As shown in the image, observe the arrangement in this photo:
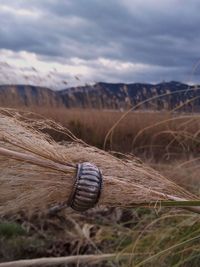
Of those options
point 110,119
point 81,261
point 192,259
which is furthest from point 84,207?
point 110,119

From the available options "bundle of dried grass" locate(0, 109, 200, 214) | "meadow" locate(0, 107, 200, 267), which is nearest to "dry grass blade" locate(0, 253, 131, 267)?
"meadow" locate(0, 107, 200, 267)

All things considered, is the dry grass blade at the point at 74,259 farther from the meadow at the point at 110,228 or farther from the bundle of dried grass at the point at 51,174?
the bundle of dried grass at the point at 51,174

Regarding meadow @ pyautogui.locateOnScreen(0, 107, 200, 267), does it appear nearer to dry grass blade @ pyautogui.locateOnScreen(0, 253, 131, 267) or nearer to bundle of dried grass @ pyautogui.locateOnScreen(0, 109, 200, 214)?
dry grass blade @ pyautogui.locateOnScreen(0, 253, 131, 267)

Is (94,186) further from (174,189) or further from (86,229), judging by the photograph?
(86,229)

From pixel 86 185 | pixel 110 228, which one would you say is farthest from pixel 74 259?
pixel 86 185

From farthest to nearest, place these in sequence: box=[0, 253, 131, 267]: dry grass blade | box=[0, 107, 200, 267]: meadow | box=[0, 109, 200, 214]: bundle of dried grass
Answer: box=[0, 107, 200, 267]: meadow → box=[0, 253, 131, 267]: dry grass blade → box=[0, 109, 200, 214]: bundle of dried grass

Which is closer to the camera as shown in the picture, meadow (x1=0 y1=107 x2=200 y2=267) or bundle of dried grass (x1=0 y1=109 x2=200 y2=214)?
bundle of dried grass (x1=0 y1=109 x2=200 y2=214)

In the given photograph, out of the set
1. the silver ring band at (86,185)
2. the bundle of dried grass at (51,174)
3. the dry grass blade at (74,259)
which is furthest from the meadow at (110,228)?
the silver ring band at (86,185)
